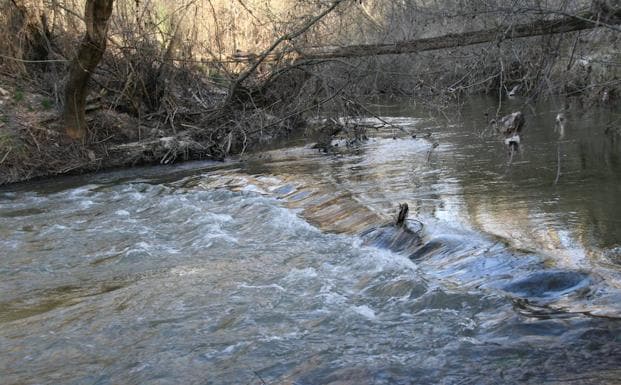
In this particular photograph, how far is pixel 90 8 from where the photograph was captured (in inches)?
462

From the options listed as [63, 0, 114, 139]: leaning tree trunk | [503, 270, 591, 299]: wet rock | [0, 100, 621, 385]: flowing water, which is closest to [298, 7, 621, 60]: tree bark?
[0, 100, 621, 385]: flowing water

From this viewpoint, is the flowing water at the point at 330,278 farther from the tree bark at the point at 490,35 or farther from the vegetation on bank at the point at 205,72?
the tree bark at the point at 490,35

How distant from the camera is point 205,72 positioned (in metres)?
15.3

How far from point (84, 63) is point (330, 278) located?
8.50m

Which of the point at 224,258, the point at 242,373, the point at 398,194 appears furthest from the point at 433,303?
the point at 398,194

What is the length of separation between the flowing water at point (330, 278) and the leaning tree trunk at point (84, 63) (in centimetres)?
253

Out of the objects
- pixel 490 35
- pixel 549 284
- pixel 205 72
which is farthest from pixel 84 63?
pixel 549 284

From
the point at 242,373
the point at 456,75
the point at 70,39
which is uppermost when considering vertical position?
the point at 70,39

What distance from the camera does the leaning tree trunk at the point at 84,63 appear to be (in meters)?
11.8

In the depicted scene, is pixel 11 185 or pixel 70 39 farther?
pixel 70 39

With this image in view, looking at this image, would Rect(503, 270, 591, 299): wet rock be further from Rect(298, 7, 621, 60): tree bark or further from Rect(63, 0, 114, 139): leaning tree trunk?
Rect(63, 0, 114, 139): leaning tree trunk

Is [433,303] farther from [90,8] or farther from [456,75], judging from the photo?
[90,8]

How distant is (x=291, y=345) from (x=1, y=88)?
11851 mm

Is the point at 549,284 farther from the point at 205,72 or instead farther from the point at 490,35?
the point at 205,72
